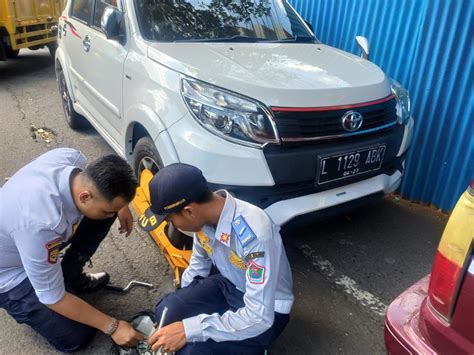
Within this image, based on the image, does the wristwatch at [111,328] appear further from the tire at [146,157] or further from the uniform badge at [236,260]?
the tire at [146,157]

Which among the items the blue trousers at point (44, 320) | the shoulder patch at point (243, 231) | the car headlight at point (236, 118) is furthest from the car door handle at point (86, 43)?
the shoulder patch at point (243, 231)

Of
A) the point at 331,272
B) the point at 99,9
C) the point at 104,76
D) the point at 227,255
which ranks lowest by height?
the point at 331,272

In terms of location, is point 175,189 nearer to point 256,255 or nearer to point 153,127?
point 256,255

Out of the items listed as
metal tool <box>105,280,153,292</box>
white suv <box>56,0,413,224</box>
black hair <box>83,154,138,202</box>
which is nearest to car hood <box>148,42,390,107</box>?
white suv <box>56,0,413,224</box>

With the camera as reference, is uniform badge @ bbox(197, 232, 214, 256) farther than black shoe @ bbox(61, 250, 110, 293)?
No

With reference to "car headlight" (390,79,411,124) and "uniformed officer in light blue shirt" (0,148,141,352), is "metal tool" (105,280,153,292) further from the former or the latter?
"car headlight" (390,79,411,124)

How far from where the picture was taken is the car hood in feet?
7.61

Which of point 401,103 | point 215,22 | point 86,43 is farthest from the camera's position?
point 86,43

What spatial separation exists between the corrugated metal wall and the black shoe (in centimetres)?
265

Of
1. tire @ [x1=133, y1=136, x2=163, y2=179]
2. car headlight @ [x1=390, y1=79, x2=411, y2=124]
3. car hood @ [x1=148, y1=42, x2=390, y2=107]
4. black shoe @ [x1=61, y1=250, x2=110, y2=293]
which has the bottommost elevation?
black shoe @ [x1=61, y1=250, x2=110, y2=293]

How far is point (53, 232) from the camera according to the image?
1755 mm

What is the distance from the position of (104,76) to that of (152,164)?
1054mm

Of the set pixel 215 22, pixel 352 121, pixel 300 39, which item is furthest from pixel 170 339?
pixel 300 39

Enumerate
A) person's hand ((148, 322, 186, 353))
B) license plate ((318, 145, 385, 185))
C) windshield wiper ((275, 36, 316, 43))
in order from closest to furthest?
person's hand ((148, 322, 186, 353)) → license plate ((318, 145, 385, 185)) → windshield wiper ((275, 36, 316, 43))
